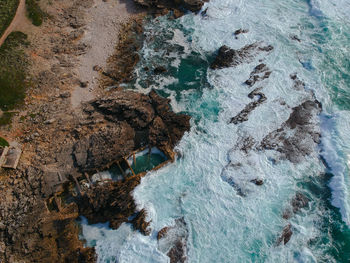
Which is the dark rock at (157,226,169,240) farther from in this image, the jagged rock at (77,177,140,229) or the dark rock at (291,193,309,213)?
the dark rock at (291,193,309,213)

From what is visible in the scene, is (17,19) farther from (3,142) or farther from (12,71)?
(3,142)

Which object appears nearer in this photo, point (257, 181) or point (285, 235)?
point (285, 235)

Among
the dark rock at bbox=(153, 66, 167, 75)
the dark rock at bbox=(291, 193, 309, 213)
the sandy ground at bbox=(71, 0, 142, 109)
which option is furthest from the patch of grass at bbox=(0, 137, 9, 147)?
the dark rock at bbox=(291, 193, 309, 213)

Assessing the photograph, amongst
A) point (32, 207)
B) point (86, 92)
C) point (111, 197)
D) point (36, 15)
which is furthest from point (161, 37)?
point (32, 207)

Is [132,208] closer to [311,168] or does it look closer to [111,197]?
[111,197]

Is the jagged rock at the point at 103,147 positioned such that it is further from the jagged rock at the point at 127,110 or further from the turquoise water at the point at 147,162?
the turquoise water at the point at 147,162

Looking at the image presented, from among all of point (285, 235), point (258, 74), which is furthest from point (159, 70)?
point (285, 235)

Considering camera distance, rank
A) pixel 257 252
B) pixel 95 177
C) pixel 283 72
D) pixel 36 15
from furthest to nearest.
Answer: pixel 36 15 < pixel 283 72 < pixel 95 177 < pixel 257 252
